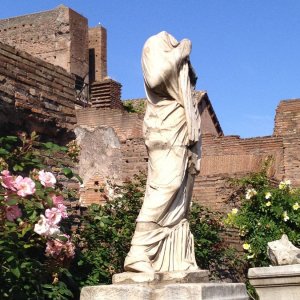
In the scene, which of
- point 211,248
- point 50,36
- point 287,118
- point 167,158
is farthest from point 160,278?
point 50,36

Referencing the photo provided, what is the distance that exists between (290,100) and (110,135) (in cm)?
466

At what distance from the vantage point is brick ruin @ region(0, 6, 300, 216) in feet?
25.5

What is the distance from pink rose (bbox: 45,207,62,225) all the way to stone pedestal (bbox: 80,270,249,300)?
0.66 meters

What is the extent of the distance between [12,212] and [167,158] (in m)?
1.18

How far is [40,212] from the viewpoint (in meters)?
5.68

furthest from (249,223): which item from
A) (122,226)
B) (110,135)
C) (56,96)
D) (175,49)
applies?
(175,49)

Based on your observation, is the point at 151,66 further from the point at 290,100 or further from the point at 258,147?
the point at 290,100

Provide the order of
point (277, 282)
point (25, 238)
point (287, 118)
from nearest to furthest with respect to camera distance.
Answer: point (25, 238) → point (277, 282) → point (287, 118)

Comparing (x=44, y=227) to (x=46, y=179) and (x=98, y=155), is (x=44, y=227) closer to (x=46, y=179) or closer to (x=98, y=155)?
(x=46, y=179)

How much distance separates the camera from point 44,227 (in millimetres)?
5168

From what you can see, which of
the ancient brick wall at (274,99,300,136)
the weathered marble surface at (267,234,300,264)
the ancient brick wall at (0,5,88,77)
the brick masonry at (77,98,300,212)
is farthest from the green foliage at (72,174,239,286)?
the ancient brick wall at (0,5,88,77)

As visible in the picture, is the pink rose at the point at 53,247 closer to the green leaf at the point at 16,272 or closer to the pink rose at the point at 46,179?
the green leaf at the point at 16,272

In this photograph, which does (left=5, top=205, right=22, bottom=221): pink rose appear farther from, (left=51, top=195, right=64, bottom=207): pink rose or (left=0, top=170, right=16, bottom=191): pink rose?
(left=51, top=195, right=64, bottom=207): pink rose

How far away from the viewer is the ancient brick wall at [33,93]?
752 centimetres
